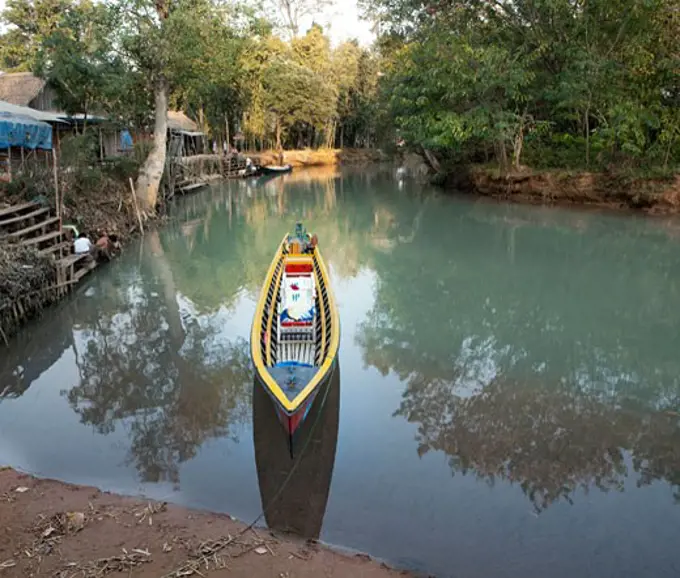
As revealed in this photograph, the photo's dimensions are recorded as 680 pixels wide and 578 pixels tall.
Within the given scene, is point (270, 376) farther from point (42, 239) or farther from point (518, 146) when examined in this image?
point (518, 146)

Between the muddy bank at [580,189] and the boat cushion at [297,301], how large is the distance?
1583 centimetres

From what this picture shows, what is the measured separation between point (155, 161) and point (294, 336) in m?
13.1

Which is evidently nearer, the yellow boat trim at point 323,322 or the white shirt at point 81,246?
the yellow boat trim at point 323,322

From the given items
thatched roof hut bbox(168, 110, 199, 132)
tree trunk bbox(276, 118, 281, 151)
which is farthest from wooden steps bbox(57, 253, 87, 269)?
tree trunk bbox(276, 118, 281, 151)

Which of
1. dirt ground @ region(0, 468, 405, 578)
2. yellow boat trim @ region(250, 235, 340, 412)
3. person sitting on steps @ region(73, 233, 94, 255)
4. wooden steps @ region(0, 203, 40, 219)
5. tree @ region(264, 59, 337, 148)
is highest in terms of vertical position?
tree @ region(264, 59, 337, 148)

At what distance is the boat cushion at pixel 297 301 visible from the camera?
7152 millimetres

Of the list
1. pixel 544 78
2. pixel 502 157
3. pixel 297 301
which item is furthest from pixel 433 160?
pixel 297 301

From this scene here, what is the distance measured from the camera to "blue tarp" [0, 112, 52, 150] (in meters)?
12.4

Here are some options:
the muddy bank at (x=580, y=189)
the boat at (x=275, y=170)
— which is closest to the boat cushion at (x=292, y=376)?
the muddy bank at (x=580, y=189)

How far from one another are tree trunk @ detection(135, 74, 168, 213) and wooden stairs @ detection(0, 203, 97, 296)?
6.05 meters

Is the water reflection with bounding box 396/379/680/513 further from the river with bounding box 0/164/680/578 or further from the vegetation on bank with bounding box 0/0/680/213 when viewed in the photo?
the vegetation on bank with bounding box 0/0/680/213

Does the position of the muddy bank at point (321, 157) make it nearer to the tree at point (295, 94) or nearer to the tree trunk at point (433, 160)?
the tree at point (295, 94)

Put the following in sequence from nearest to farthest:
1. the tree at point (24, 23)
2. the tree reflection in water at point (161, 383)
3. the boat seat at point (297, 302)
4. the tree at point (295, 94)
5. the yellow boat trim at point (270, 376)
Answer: the yellow boat trim at point (270, 376) < the tree reflection in water at point (161, 383) < the boat seat at point (297, 302) < the tree at point (24, 23) < the tree at point (295, 94)

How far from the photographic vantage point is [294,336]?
279 inches
